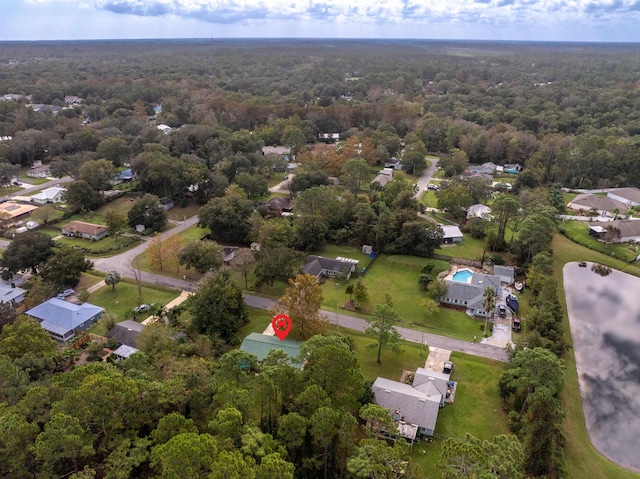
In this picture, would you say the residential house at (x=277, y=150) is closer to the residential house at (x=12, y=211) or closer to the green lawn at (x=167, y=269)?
A: the residential house at (x=12, y=211)

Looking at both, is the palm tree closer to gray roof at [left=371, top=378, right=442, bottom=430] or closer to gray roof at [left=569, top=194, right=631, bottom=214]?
gray roof at [left=371, top=378, right=442, bottom=430]

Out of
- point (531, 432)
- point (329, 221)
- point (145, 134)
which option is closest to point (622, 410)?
point (531, 432)

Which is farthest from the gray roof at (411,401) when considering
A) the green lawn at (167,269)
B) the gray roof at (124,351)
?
the green lawn at (167,269)

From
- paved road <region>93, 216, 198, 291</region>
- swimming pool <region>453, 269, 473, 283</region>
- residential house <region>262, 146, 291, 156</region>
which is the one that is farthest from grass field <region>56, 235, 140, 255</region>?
residential house <region>262, 146, 291, 156</region>

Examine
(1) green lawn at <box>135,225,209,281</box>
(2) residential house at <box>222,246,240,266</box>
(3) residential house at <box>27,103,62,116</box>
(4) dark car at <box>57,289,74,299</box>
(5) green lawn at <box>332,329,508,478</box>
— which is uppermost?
(3) residential house at <box>27,103,62,116</box>

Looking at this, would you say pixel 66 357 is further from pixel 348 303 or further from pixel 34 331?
pixel 348 303

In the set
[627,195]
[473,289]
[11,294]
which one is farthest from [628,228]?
[11,294]

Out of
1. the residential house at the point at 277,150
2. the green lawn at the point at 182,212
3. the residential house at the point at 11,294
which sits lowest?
the green lawn at the point at 182,212
